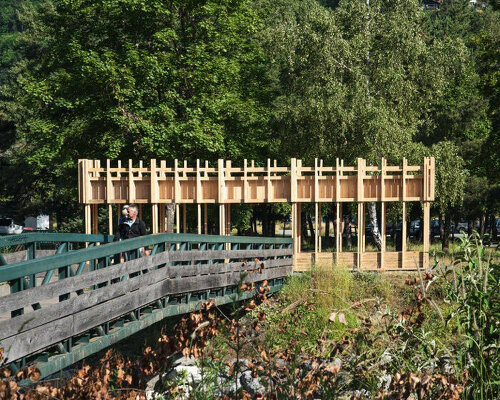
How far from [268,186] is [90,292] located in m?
14.5

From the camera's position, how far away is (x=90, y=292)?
32.3 feet

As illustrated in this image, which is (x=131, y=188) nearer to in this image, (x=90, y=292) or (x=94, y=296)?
(x=94, y=296)

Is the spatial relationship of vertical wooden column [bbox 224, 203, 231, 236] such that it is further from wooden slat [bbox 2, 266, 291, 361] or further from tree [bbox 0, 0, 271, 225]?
wooden slat [bbox 2, 266, 291, 361]

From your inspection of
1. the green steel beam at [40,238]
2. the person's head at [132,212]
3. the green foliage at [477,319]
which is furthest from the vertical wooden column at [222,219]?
the green foliage at [477,319]

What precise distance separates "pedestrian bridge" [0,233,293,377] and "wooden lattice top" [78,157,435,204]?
716 centimetres

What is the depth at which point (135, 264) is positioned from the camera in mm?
11594

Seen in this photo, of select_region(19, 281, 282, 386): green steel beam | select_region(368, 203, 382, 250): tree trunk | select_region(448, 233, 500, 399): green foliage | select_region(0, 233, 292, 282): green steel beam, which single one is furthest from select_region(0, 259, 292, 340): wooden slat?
select_region(368, 203, 382, 250): tree trunk

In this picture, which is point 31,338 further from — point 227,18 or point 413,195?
point 227,18

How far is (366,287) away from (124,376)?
1601cm

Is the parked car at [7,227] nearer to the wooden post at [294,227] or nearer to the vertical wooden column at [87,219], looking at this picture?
the vertical wooden column at [87,219]

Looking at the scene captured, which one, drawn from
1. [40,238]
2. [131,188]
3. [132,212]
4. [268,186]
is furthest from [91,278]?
[131,188]

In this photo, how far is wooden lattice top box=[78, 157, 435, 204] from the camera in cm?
2364

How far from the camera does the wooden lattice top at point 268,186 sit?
23641 millimetres

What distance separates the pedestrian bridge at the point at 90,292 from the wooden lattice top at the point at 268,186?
7165mm
